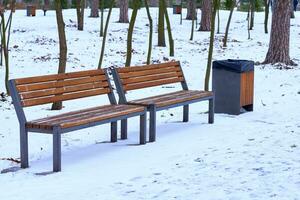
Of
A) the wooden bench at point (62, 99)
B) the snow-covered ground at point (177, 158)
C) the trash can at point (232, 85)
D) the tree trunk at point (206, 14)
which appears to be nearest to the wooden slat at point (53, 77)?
the wooden bench at point (62, 99)

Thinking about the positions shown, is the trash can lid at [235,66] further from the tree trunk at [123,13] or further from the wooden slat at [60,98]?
the tree trunk at [123,13]

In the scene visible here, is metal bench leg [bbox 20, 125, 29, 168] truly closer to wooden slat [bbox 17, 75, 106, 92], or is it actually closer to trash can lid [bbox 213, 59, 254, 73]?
wooden slat [bbox 17, 75, 106, 92]

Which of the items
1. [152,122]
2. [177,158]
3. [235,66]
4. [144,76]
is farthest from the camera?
[235,66]

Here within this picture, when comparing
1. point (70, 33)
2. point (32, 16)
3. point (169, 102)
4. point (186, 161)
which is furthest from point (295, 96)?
point (32, 16)

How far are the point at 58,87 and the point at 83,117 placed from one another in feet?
1.86

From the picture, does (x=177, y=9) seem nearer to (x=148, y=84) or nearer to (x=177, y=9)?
(x=177, y=9)

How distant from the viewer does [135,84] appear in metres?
7.88

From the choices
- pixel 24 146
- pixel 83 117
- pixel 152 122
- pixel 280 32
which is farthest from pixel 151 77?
pixel 280 32

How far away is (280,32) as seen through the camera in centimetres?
1521

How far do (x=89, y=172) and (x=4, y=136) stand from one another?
8.42ft

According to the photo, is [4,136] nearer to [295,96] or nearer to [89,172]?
[89,172]

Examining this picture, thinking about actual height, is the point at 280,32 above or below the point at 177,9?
below

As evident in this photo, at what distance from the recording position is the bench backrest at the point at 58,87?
6.28 metres

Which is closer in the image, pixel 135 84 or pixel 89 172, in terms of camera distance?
pixel 89 172
